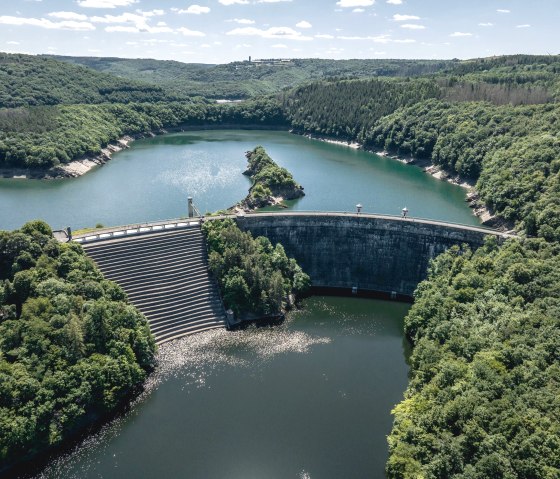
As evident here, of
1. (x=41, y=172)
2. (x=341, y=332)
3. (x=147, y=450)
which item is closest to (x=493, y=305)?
(x=341, y=332)

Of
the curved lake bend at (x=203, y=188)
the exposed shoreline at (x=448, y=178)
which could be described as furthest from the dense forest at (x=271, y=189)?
the exposed shoreline at (x=448, y=178)

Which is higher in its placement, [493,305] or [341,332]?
[493,305]

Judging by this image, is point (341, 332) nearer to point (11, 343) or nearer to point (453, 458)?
point (453, 458)

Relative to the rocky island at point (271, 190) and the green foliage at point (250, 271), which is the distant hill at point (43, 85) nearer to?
the rocky island at point (271, 190)

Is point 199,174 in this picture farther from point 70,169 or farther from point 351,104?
point 351,104

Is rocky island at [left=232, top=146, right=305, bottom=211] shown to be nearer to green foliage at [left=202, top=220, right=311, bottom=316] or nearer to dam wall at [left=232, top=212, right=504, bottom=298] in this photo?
dam wall at [left=232, top=212, right=504, bottom=298]

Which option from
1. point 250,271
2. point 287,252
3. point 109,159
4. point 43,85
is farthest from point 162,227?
point 43,85
